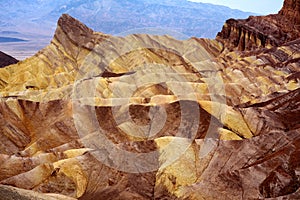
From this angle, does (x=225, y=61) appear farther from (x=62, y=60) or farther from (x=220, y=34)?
(x=62, y=60)

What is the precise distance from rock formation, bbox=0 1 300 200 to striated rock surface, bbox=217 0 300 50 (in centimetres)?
2186

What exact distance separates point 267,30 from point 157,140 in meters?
67.8

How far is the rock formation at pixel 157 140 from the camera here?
817 inches

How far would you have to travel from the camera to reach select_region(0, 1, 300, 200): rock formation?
68.1 feet

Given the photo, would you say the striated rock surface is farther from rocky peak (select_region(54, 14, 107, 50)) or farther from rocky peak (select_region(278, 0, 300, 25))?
rocky peak (select_region(54, 14, 107, 50))

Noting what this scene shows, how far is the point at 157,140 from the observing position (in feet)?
86.0

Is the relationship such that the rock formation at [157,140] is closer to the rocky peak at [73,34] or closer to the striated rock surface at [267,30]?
the striated rock surface at [267,30]

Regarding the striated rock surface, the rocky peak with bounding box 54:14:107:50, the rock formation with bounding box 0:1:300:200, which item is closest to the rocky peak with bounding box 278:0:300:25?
the striated rock surface

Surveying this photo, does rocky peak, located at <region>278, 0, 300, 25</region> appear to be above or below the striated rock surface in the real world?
above

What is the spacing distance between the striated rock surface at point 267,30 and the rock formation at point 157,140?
71.7 ft

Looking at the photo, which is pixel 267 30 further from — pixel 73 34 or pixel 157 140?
pixel 157 140

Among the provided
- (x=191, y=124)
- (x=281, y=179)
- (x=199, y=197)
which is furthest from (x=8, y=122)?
(x=281, y=179)

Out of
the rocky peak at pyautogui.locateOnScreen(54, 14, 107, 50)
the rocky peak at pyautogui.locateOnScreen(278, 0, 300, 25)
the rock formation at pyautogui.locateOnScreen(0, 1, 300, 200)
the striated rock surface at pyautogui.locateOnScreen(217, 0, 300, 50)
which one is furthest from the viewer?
the rocky peak at pyautogui.locateOnScreen(54, 14, 107, 50)

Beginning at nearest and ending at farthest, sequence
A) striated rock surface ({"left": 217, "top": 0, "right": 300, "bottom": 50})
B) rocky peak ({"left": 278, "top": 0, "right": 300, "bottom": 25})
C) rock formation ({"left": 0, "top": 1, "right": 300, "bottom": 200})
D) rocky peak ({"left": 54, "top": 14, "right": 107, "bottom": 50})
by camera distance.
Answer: rock formation ({"left": 0, "top": 1, "right": 300, "bottom": 200}), striated rock surface ({"left": 217, "top": 0, "right": 300, "bottom": 50}), rocky peak ({"left": 278, "top": 0, "right": 300, "bottom": 25}), rocky peak ({"left": 54, "top": 14, "right": 107, "bottom": 50})
